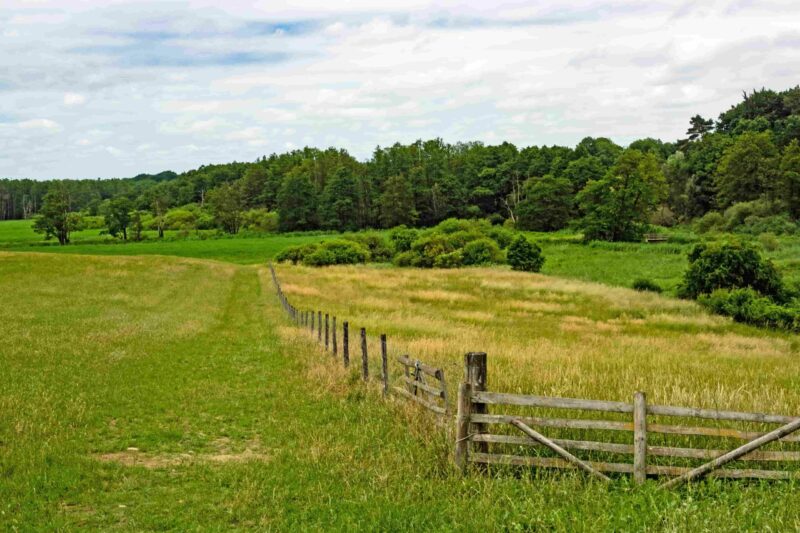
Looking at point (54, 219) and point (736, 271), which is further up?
point (54, 219)

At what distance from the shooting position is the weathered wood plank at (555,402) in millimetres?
8758

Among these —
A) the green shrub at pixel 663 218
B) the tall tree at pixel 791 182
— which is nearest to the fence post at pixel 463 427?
the tall tree at pixel 791 182

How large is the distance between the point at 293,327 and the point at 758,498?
908 inches

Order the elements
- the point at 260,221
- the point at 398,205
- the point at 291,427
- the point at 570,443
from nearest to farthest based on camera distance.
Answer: the point at 570,443, the point at 291,427, the point at 398,205, the point at 260,221

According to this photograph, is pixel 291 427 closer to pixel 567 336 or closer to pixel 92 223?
pixel 567 336

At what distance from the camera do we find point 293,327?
1152 inches

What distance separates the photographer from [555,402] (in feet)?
29.8

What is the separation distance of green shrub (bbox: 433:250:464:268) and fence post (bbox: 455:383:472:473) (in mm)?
74221

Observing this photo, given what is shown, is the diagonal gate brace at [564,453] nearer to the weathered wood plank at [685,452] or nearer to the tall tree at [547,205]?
the weathered wood plank at [685,452]

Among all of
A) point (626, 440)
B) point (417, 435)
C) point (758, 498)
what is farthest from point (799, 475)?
point (417, 435)

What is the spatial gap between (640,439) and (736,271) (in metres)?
45.0

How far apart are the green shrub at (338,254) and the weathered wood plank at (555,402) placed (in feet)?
264

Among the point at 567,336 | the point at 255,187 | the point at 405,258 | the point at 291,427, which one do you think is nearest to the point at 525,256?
the point at 405,258

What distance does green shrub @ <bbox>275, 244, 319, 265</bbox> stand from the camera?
9256cm
